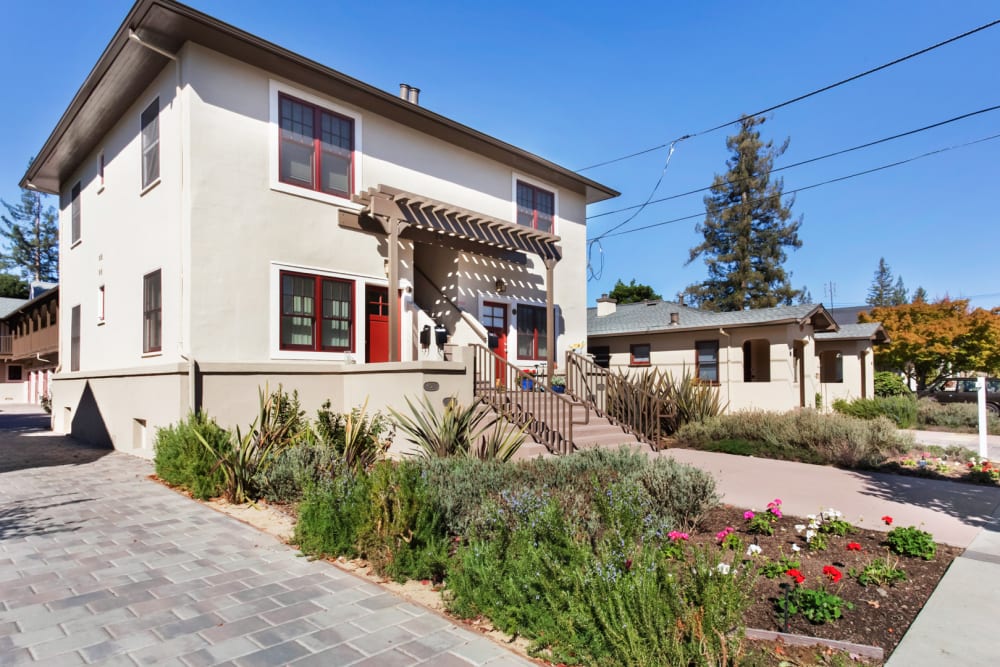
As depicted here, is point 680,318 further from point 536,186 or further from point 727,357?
point 536,186

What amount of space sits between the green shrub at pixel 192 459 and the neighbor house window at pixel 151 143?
5.02 m

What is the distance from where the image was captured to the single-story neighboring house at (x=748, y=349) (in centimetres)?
1739

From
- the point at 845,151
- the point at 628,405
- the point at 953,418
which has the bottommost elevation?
the point at 953,418

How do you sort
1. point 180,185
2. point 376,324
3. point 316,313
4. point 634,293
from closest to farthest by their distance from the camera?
point 180,185, point 316,313, point 376,324, point 634,293

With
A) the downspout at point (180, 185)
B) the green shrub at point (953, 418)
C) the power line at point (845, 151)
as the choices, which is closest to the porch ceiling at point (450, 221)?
the downspout at point (180, 185)

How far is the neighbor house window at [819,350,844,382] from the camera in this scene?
2333 cm

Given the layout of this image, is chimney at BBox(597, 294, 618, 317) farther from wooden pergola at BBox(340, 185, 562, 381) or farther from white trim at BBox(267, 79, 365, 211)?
white trim at BBox(267, 79, 365, 211)

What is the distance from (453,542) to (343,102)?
9.13m

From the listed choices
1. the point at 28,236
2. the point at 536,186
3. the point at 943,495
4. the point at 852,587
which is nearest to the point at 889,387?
the point at 536,186

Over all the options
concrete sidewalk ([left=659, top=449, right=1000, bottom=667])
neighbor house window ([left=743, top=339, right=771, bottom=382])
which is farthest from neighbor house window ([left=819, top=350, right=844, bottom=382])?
concrete sidewalk ([left=659, top=449, right=1000, bottom=667])

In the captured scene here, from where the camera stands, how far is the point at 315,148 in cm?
1057

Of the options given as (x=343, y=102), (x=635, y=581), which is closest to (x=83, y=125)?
(x=343, y=102)

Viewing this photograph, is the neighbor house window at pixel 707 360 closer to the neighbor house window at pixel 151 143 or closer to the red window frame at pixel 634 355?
the red window frame at pixel 634 355

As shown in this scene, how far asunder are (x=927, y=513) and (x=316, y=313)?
9377 mm
